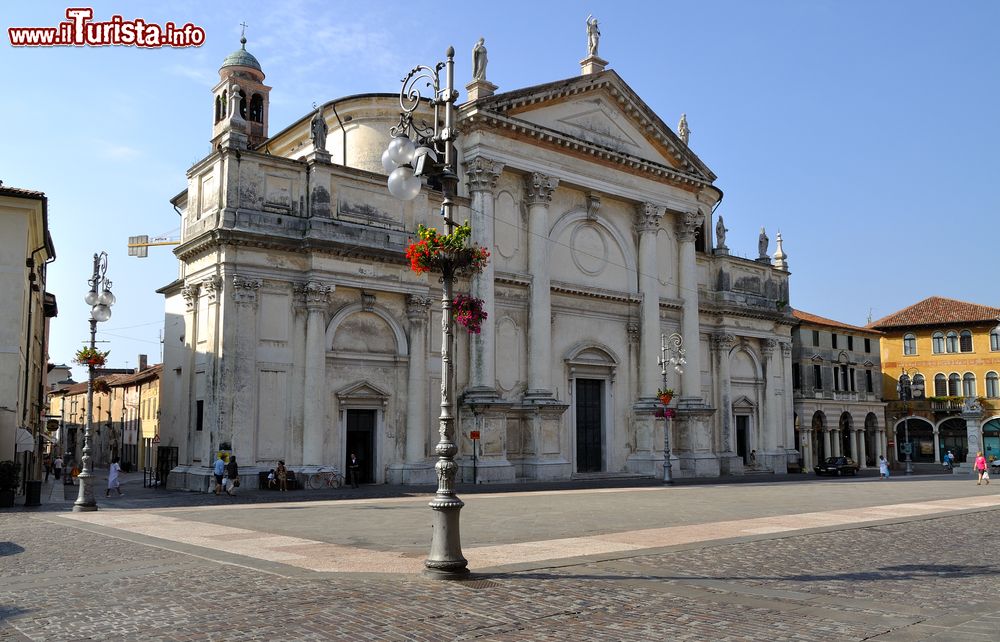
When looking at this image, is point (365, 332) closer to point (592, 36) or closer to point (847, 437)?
point (592, 36)

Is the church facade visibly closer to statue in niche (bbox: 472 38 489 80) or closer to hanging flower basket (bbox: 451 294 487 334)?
statue in niche (bbox: 472 38 489 80)

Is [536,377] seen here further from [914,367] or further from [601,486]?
[914,367]

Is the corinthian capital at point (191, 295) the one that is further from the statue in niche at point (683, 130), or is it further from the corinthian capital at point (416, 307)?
the statue in niche at point (683, 130)

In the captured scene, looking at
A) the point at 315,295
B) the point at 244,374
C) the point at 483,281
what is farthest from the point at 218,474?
the point at 483,281

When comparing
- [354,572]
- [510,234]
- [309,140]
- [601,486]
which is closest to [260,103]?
[309,140]

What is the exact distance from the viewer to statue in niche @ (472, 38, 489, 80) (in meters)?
36.1

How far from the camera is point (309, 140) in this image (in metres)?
38.9

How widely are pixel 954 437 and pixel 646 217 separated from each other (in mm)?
48028

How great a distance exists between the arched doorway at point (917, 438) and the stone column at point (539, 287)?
51245 mm

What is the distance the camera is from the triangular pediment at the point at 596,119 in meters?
36.5

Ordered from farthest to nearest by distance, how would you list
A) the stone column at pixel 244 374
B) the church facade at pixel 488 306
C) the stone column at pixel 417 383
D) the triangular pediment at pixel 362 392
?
1. the stone column at pixel 417 383
2. the triangular pediment at pixel 362 392
3. the church facade at pixel 488 306
4. the stone column at pixel 244 374

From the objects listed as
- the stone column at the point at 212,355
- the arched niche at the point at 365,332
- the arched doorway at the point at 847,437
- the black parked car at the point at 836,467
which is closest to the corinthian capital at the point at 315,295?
the arched niche at the point at 365,332

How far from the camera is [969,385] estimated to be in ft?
237

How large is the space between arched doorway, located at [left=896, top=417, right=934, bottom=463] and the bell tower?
60.1 m
